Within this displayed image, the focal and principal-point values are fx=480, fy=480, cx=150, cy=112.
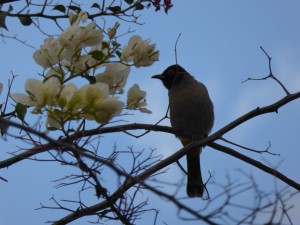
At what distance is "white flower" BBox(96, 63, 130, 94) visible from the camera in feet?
5.27

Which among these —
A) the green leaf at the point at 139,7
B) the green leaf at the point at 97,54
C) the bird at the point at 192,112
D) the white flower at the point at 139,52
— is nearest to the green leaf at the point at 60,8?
the green leaf at the point at 139,7

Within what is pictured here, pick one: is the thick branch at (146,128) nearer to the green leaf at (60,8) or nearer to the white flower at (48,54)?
the white flower at (48,54)

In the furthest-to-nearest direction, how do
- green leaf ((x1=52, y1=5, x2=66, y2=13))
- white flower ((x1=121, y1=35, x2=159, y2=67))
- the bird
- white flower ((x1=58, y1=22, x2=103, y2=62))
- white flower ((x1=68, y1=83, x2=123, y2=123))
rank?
the bird
green leaf ((x1=52, y1=5, x2=66, y2=13))
white flower ((x1=121, y1=35, x2=159, y2=67))
white flower ((x1=58, y1=22, x2=103, y2=62))
white flower ((x1=68, y1=83, x2=123, y2=123))

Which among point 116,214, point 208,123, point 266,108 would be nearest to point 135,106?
point 116,214

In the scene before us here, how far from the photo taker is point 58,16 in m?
2.37

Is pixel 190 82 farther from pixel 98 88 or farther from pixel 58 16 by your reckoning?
pixel 98 88

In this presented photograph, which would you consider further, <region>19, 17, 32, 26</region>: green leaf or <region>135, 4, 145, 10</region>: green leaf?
<region>135, 4, 145, 10</region>: green leaf

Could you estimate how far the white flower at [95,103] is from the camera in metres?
1.36

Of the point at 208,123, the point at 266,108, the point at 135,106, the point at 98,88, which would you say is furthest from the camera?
the point at 208,123

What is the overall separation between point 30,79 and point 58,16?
100 cm

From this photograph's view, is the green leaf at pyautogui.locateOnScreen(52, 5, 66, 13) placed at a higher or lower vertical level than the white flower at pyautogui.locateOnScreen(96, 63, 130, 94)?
higher

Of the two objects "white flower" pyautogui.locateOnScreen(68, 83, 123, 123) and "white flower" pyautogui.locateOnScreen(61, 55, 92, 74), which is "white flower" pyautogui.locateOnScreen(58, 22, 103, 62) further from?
"white flower" pyautogui.locateOnScreen(68, 83, 123, 123)

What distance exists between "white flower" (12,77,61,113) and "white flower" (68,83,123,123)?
0.07 meters

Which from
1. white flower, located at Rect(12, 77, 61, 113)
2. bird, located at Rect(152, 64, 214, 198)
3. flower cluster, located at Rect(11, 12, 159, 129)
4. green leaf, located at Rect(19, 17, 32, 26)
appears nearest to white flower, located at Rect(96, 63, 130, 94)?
flower cluster, located at Rect(11, 12, 159, 129)
